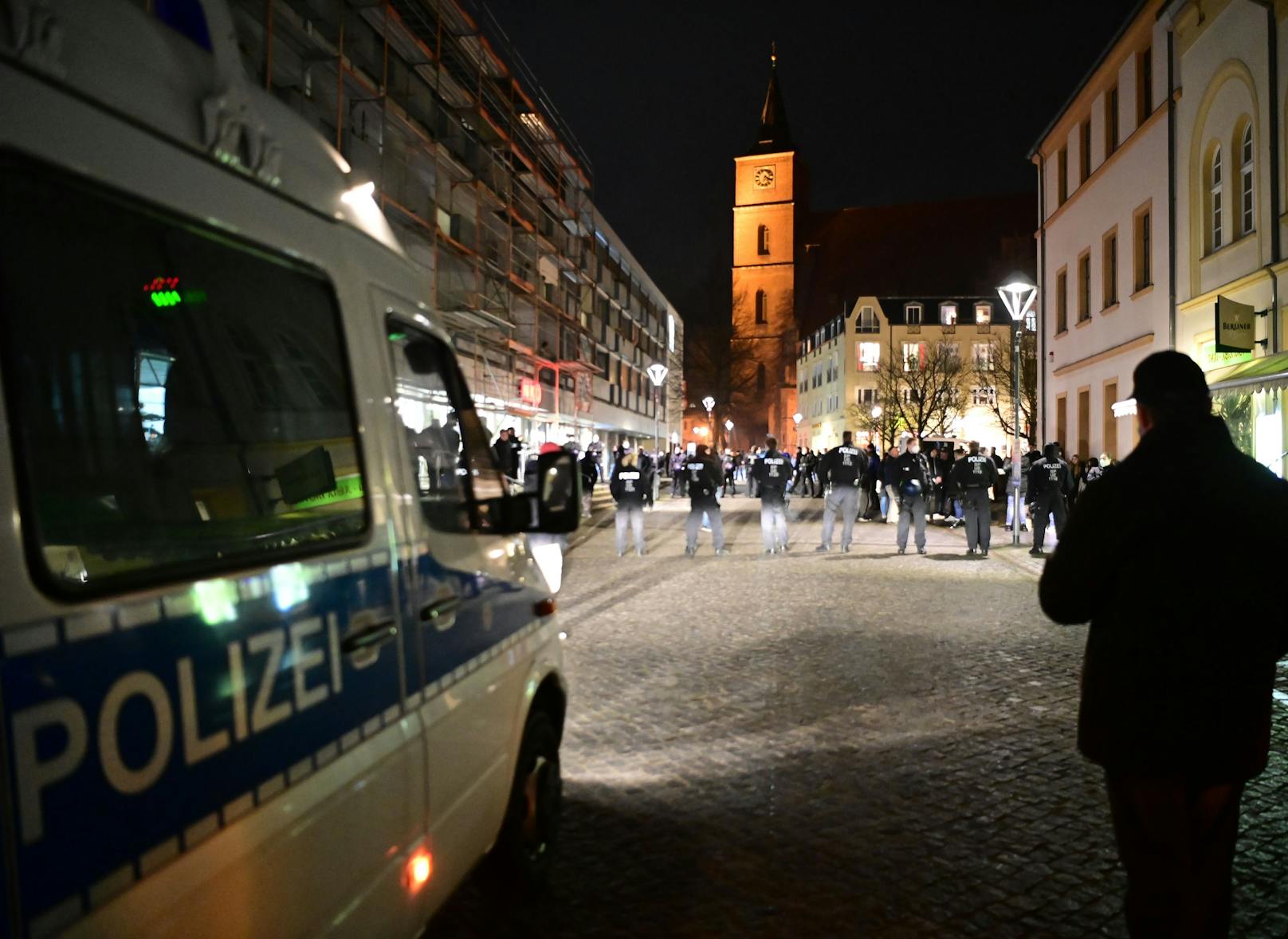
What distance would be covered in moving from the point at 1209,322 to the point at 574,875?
19634mm

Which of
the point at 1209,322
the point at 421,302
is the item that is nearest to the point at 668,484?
the point at 1209,322

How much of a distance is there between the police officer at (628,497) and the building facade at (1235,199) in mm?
8786

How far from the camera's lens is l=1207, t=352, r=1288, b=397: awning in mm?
13000

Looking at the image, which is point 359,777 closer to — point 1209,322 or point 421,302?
point 421,302

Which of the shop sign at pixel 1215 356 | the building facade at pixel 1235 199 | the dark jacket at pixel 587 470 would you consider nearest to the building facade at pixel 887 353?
the building facade at pixel 1235 199

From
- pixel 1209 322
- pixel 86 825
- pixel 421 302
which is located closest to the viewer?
pixel 86 825

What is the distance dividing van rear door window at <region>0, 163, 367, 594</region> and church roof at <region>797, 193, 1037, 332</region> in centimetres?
9667

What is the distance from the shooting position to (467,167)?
1056 inches

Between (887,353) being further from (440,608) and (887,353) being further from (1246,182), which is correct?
(440,608)

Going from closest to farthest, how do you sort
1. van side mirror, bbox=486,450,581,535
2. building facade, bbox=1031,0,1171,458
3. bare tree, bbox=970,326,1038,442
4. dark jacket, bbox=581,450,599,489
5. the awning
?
van side mirror, bbox=486,450,581,535, the awning, dark jacket, bbox=581,450,599,489, building facade, bbox=1031,0,1171,458, bare tree, bbox=970,326,1038,442

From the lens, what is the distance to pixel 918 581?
501 inches

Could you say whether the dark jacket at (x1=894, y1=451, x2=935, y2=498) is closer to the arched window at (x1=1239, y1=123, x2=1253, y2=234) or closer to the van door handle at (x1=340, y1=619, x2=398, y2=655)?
the arched window at (x1=1239, y1=123, x2=1253, y2=234)

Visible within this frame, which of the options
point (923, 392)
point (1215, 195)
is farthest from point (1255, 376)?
point (923, 392)

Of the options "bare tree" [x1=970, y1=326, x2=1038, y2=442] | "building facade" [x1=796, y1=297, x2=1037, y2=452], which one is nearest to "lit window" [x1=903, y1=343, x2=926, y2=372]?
"building facade" [x1=796, y1=297, x2=1037, y2=452]
